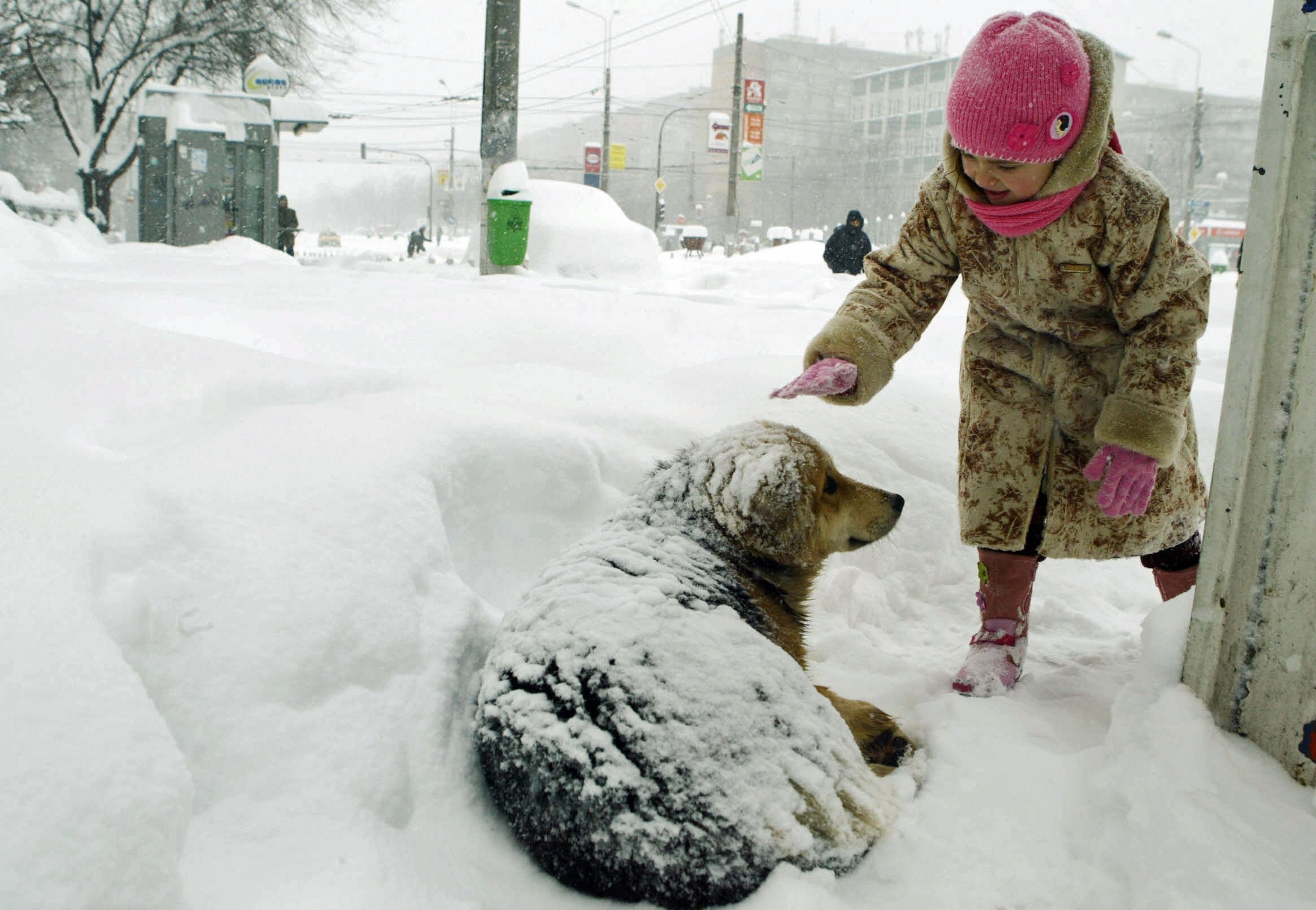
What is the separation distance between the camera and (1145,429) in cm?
213

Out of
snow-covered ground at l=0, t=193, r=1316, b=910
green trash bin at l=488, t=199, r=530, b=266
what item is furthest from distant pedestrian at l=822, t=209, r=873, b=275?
snow-covered ground at l=0, t=193, r=1316, b=910

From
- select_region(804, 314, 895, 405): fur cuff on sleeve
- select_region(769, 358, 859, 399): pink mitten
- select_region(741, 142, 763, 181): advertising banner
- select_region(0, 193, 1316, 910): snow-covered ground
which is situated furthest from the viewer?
select_region(741, 142, 763, 181): advertising banner

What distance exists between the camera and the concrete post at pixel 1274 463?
1.78m

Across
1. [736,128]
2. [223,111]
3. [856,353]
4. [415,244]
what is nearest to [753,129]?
[736,128]

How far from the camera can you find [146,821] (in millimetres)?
1302

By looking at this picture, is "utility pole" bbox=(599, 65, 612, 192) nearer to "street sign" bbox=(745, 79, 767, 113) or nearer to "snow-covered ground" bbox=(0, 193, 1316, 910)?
"street sign" bbox=(745, 79, 767, 113)

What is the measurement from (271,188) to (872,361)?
1729 cm

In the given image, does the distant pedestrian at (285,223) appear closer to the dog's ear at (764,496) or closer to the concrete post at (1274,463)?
the dog's ear at (764,496)

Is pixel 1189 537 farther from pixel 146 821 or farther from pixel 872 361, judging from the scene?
pixel 146 821

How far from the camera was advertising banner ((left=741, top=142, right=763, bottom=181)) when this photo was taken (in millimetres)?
29422

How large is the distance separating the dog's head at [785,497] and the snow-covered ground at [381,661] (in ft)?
1.56

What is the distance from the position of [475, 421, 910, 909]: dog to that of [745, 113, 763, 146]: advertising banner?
30394 millimetres

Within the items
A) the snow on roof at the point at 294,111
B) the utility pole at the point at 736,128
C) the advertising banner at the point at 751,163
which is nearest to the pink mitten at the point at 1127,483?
the snow on roof at the point at 294,111

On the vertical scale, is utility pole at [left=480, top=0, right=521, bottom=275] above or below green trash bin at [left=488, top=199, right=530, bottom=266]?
above
